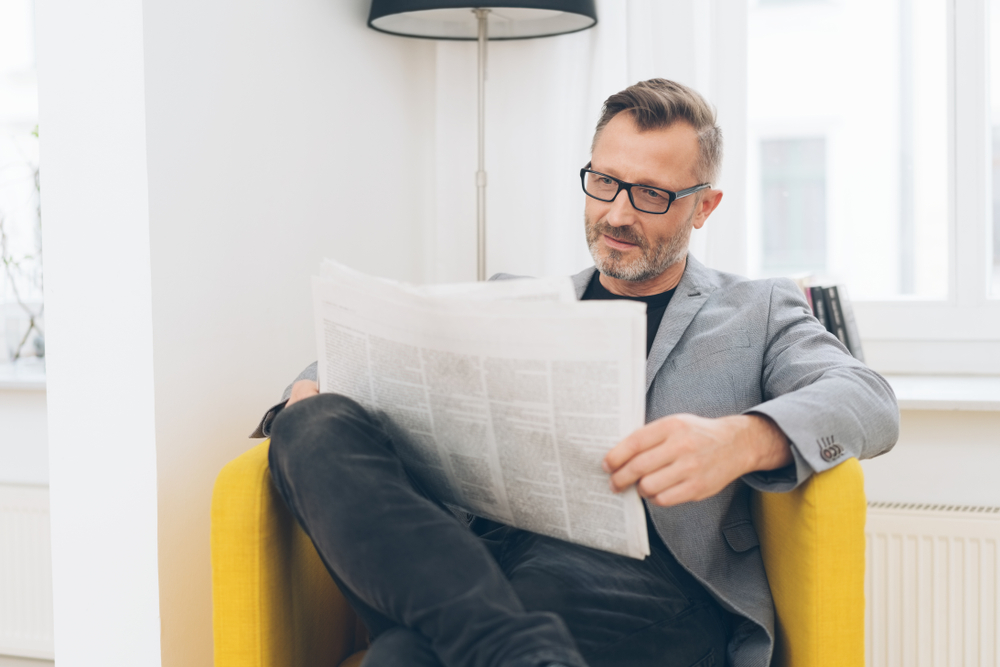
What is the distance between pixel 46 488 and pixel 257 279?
3.06 feet

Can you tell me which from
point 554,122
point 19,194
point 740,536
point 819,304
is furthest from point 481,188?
point 19,194

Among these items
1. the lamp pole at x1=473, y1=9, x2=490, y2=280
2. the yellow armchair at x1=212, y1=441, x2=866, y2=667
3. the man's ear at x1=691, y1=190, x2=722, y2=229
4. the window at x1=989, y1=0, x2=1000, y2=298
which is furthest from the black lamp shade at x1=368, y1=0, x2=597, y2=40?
the yellow armchair at x1=212, y1=441, x2=866, y2=667

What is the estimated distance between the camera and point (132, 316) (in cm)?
109

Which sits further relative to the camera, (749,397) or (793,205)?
(793,205)

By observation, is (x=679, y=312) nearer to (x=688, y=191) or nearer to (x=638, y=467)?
(x=688, y=191)

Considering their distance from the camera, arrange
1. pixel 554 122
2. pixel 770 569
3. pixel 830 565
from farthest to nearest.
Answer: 1. pixel 554 122
2. pixel 770 569
3. pixel 830 565

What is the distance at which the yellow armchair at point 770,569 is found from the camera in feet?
2.91

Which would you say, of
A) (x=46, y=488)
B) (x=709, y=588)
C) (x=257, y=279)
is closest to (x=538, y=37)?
(x=257, y=279)

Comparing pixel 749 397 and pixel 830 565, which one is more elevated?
pixel 749 397

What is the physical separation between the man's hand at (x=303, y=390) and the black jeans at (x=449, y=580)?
0.61 ft

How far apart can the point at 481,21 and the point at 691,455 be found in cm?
120

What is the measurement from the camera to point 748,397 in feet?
3.59

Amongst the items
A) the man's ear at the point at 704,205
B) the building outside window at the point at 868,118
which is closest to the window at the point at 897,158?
the building outside window at the point at 868,118

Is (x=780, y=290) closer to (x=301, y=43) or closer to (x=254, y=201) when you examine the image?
(x=254, y=201)
